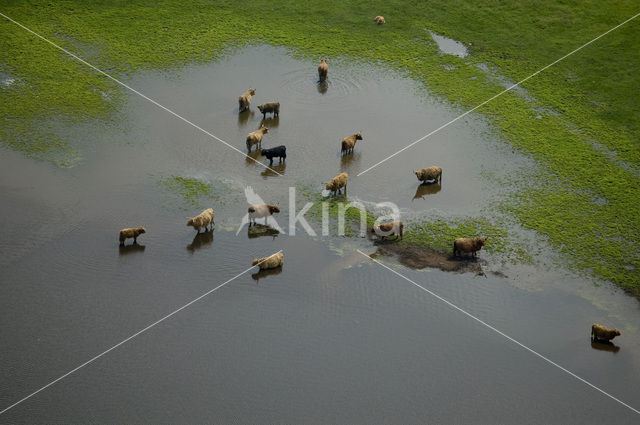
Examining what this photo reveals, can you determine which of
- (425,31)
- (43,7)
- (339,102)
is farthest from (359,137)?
(43,7)

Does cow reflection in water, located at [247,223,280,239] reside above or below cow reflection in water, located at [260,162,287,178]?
below

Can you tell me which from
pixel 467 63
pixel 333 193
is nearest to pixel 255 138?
pixel 333 193

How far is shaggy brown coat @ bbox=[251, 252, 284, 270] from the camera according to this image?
17531mm

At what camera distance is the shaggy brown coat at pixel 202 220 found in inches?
725

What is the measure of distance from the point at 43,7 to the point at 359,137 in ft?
52.7

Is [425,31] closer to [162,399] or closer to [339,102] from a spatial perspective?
[339,102]

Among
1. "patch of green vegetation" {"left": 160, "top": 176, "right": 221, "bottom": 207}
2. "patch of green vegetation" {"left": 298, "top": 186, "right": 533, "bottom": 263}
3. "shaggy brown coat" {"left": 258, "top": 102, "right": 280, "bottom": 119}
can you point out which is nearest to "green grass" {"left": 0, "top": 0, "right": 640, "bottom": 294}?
"patch of green vegetation" {"left": 298, "top": 186, "right": 533, "bottom": 263}

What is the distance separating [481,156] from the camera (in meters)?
22.8

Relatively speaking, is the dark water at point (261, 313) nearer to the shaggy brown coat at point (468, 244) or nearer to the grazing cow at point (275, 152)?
the grazing cow at point (275, 152)

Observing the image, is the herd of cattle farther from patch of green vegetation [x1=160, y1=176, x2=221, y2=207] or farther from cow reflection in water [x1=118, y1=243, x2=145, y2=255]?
patch of green vegetation [x1=160, y1=176, x2=221, y2=207]

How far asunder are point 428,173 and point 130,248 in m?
8.89

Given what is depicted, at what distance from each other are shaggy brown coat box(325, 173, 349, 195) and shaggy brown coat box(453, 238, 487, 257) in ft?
13.0

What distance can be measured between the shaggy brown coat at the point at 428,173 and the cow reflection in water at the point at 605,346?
7.05 m

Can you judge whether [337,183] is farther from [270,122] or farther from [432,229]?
[270,122]
